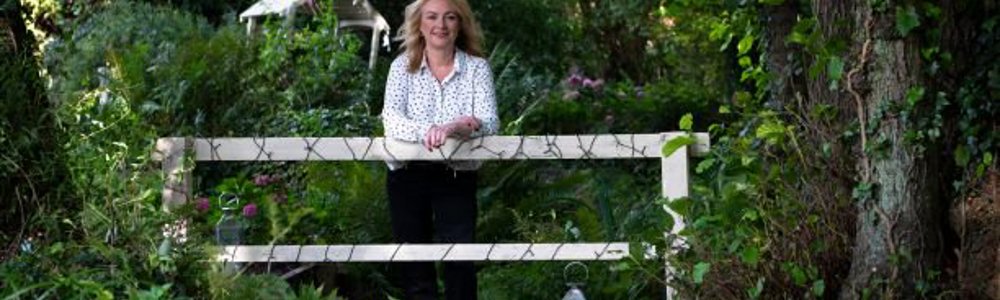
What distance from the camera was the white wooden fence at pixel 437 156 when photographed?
543 centimetres

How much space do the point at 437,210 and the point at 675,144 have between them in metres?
0.84

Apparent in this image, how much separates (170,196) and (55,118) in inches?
43.6

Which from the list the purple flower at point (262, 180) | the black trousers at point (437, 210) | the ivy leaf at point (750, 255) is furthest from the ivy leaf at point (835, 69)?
the purple flower at point (262, 180)

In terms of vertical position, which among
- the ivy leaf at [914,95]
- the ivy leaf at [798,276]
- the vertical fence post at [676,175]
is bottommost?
the ivy leaf at [798,276]

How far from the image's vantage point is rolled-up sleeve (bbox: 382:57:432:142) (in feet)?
18.0

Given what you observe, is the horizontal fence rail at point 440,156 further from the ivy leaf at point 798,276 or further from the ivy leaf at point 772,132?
the ivy leaf at point 798,276

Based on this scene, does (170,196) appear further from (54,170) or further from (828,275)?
(828,275)

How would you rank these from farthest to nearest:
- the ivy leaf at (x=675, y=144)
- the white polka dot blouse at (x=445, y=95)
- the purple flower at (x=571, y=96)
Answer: the purple flower at (x=571, y=96), the white polka dot blouse at (x=445, y=95), the ivy leaf at (x=675, y=144)

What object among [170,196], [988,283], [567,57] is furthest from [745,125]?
[567,57]

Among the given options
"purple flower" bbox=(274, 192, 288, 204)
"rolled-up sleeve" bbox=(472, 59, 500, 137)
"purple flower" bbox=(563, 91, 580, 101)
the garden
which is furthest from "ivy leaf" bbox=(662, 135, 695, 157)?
"purple flower" bbox=(563, 91, 580, 101)

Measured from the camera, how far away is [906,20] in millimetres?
4715

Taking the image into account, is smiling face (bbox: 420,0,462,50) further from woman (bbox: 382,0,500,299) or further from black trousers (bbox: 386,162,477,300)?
black trousers (bbox: 386,162,477,300)

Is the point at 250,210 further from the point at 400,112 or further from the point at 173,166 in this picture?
the point at 400,112

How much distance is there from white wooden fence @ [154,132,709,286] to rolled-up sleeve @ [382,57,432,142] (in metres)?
0.04
